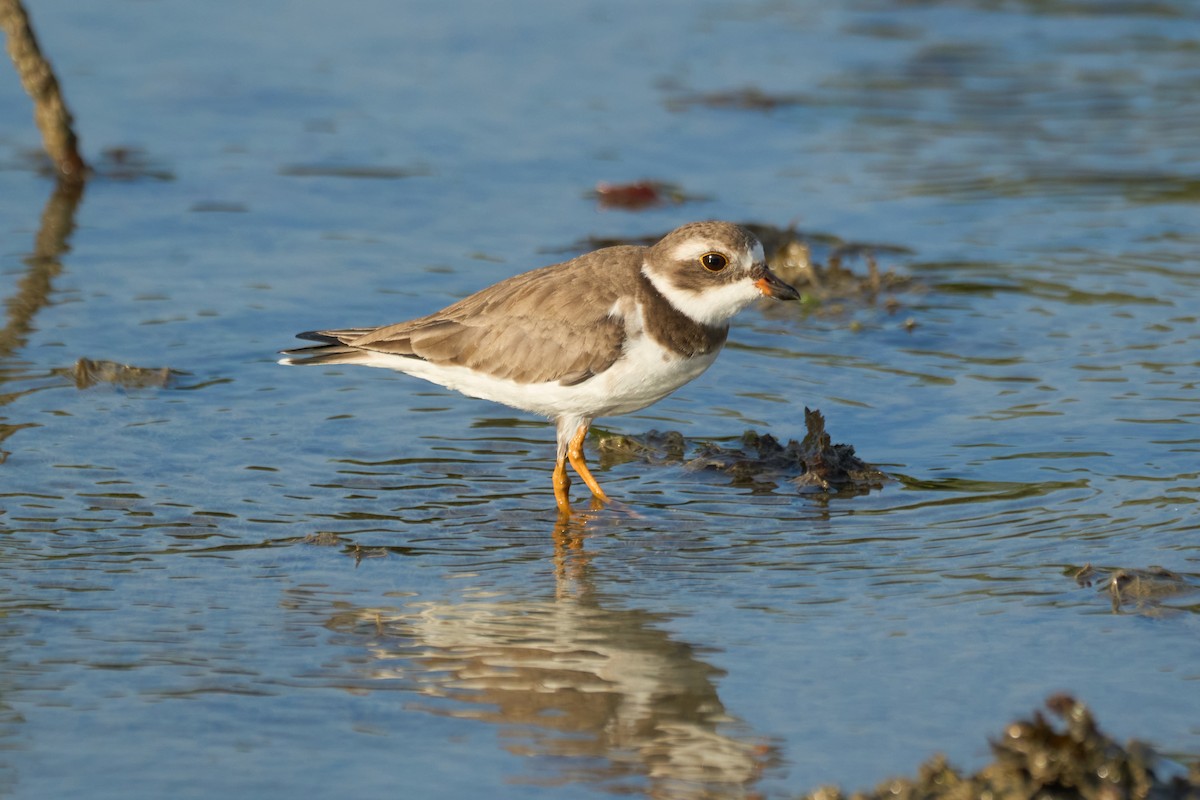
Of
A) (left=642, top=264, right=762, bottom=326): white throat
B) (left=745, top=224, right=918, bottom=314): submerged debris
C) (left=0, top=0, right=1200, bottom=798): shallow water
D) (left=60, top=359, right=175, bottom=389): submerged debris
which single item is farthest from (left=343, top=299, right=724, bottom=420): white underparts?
(left=745, top=224, right=918, bottom=314): submerged debris

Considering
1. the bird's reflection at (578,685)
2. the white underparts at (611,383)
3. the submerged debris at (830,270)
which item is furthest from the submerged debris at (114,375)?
the submerged debris at (830,270)

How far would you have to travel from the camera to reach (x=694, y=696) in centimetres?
593

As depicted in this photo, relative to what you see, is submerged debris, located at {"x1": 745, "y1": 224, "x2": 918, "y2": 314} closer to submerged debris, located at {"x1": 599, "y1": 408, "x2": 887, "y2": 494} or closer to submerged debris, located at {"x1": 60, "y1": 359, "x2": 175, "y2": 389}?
submerged debris, located at {"x1": 599, "y1": 408, "x2": 887, "y2": 494}

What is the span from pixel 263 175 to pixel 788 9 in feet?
24.8

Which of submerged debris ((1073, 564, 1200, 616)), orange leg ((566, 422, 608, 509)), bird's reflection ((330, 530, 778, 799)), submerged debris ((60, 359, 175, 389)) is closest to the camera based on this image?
bird's reflection ((330, 530, 778, 799))

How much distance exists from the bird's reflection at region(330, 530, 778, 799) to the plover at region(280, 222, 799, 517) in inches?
48.0

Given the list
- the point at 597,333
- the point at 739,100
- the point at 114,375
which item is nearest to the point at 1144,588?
the point at 597,333

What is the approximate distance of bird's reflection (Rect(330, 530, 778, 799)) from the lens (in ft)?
17.7

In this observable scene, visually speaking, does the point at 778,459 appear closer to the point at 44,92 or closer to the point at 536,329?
the point at 536,329

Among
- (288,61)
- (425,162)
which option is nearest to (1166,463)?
(425,162)

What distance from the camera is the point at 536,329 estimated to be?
26.5 ft

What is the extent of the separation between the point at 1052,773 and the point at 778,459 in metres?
3.51

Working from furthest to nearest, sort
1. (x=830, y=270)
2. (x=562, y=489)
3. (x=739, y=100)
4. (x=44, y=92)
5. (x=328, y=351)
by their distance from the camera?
(x=739, y=100), (x=44, y=92), (x=830, y=270), (x=328, y=351), (x=562, y=489)

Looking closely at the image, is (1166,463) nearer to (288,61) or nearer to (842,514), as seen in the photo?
(842,514)
